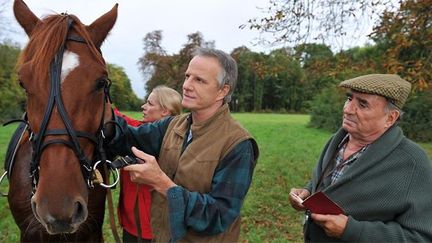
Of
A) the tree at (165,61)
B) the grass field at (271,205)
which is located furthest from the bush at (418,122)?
the tree at (165,61)

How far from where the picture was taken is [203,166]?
7.48 feet

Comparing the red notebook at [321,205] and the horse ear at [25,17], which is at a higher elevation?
the horse ear at [25,17]

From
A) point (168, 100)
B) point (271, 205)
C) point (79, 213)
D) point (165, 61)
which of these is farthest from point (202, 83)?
point (165, 61)

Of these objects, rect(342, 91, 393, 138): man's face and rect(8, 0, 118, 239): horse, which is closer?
rect(8, 0, 118, 239): horse

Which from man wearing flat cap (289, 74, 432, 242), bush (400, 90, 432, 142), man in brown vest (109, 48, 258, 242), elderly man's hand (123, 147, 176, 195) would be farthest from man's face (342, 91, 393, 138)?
bush (400, 90, 432, 142)

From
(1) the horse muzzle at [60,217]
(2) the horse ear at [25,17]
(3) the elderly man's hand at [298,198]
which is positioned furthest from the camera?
(3) the elderly man's hand at [298,198]

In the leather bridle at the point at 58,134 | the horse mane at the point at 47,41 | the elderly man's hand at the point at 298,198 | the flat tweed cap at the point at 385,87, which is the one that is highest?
the horse mane at the point at 47,41

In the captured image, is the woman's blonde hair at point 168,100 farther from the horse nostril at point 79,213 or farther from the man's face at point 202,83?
the horse nostril at point 79,213

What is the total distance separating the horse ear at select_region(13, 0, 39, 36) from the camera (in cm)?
247

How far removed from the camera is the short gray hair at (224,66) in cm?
240

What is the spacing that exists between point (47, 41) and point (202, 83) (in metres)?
0.92

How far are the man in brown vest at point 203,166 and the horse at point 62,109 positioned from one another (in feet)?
0.95

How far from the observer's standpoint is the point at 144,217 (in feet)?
10.1

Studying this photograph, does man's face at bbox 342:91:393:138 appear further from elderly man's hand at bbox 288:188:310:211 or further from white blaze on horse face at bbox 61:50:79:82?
white blaze on horse face at bbox 61:50:79:82
